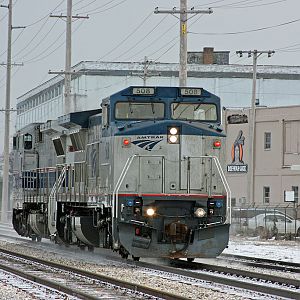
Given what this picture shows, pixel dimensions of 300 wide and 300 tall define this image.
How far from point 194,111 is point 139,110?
4.46ft

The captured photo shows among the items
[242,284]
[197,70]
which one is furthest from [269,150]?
[242,284]

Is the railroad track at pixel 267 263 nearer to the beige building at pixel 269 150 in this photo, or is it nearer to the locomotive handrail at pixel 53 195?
the locomotive handrail at pixel 53 195

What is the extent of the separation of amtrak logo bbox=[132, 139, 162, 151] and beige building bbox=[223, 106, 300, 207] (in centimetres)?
3587

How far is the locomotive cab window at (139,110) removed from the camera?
22.5m

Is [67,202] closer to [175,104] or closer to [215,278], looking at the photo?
[175,104]

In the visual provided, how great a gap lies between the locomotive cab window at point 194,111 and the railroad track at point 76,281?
185 inches

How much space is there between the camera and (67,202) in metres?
27.2

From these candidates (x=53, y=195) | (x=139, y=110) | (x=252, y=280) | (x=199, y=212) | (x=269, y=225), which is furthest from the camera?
(x=269, y=225)

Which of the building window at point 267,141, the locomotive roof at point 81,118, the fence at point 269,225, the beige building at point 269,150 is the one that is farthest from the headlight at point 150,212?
the building window at point 267,141

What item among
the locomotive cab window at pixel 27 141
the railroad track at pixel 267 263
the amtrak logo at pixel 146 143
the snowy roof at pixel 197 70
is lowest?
the railroad track at pixel 267 263

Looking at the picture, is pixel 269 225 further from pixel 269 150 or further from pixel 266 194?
pixel 266 194

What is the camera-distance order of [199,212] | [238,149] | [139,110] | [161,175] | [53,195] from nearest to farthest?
[199,212] → [161,175] → [139,110] → [53,195] → [238,149]

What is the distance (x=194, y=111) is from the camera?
74.7 feet

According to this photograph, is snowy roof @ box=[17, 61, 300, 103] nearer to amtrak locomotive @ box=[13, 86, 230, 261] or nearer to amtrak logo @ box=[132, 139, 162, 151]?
amtrak locomotive @ box=[13, 86, 230, 261]
